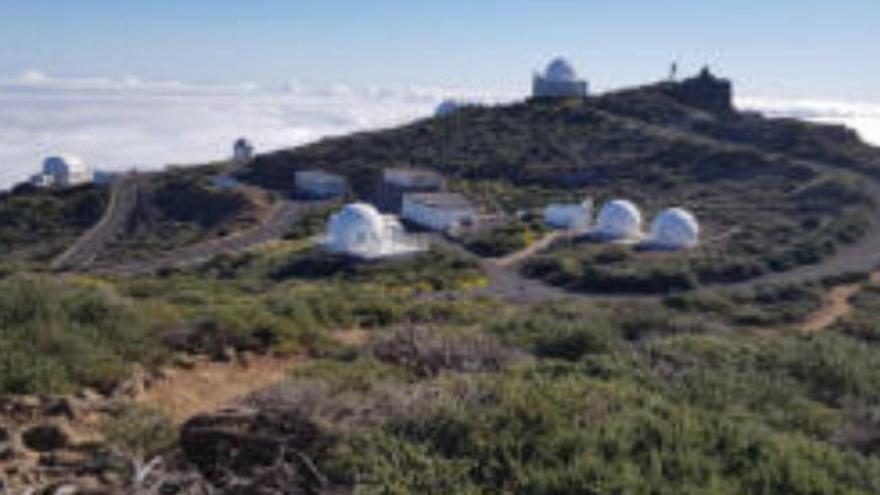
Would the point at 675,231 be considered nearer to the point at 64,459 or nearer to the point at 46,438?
the point at 46,438

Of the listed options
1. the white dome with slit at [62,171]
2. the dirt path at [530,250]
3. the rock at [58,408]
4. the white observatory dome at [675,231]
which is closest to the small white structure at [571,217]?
the dirt path at [530,250]

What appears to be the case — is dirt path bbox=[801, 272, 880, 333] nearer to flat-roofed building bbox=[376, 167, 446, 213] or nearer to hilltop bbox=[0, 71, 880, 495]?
hilltop bbox=[0, 71, 880, 495]

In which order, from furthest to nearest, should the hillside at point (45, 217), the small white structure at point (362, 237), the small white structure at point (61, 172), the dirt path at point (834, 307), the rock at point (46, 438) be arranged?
the small white structure at point (61, 172)
the hillside at point (45, 217)
the small white structure at point (362, 237)
the dirt path at point (834, 307)
the rock at point (46, 438)

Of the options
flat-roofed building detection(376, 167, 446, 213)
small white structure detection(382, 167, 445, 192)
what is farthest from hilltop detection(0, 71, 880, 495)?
small white structure detection(382, 167, 445, 192)

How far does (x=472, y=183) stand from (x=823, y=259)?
2316 centimetres

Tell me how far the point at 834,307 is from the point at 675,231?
12.0m

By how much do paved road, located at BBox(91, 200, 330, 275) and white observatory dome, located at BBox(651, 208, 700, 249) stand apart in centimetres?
1666

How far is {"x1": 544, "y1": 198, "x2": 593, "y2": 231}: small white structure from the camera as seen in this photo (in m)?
45.6

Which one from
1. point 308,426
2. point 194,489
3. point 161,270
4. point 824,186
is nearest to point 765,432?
point 308,426

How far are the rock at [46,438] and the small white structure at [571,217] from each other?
38.9m

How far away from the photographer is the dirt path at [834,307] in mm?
25797

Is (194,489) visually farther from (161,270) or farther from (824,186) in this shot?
(824,186)

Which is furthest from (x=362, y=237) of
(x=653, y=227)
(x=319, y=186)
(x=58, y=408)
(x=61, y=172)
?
(x=61, y=172)

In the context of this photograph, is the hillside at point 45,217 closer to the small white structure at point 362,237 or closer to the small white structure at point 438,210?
the small white structure at point 362,237
